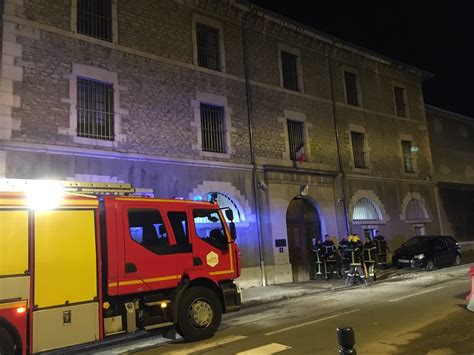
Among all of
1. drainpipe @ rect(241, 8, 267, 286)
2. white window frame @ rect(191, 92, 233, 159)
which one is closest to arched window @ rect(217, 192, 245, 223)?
drainpipe @ rect(241, 8, 267, 286)

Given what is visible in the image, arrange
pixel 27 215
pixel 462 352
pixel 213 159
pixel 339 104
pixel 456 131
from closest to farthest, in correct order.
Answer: pixel 462 352 < pixel 27 215 < pixel 213 159 < pixel 339 104 < pixel 456 131

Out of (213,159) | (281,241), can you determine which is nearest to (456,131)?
(281,241)

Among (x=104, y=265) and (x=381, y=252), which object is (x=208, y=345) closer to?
(x=104, y=265)

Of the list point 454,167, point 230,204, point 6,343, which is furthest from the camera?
point 454,167

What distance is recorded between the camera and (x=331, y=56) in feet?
68.9

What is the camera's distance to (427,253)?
696 inches

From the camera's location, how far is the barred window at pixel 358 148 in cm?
2133

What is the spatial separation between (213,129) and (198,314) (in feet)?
30.1

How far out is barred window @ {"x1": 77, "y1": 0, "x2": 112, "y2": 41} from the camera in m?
13.2

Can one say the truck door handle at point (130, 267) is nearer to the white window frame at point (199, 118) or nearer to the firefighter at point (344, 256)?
the white window frame at point (199, 118)

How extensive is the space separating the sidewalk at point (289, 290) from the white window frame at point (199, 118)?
4.94 meters

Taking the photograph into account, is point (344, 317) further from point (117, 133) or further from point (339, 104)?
point (339, 104)

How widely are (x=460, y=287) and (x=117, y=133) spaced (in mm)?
10847

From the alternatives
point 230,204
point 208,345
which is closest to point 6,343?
point 208,345
